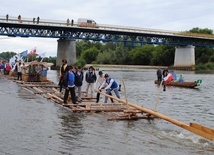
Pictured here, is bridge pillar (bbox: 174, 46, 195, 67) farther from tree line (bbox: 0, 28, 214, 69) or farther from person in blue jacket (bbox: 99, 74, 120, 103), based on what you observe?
person in blue jacket (bbox: 99, 74, 120, 103)

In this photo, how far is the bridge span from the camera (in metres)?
84.2

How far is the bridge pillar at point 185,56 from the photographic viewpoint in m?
109

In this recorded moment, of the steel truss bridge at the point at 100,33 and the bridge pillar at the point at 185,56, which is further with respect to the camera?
the bridge pillar at the point at 185,56

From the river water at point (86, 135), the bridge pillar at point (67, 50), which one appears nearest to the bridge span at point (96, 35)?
the bridge pillar at point (67, 50)

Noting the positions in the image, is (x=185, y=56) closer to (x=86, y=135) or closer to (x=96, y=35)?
(x=96, y=35)


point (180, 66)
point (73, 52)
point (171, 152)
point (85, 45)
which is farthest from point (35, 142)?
point (85, 45)

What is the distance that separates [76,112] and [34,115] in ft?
6.71

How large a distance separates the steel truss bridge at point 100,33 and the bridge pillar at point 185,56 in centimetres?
211

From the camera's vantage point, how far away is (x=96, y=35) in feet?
326

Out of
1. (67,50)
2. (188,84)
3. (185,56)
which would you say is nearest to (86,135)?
(188,84)

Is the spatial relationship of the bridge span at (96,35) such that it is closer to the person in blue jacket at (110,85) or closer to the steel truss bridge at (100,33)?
the steel truss bridge at (100,33)

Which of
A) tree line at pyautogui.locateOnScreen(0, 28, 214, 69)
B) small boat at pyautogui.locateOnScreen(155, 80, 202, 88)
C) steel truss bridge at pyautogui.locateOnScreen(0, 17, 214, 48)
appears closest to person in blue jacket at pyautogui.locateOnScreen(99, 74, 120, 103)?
small boat at pyautogui.locateOnScreen(155, 80, 202, 88)

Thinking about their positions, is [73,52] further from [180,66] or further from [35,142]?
[35,142]

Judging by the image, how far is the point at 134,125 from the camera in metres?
15.0
